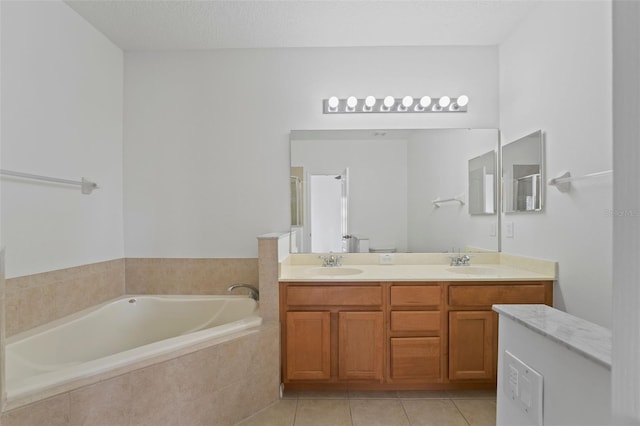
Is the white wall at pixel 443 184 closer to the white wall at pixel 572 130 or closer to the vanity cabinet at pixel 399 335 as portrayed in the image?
the white wall at pixel 572 130

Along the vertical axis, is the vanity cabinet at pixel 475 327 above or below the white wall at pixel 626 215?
below

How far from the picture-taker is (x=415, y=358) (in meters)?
2.15

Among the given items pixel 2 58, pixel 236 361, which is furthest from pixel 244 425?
pixel 2 58

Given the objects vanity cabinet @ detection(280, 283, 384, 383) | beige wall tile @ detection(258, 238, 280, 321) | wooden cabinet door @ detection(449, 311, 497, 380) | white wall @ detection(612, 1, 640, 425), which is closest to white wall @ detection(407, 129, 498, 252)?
wooden cabinet door @ detection(449, 311, 497, 380)

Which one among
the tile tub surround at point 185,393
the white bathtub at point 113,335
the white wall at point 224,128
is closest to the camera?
the tile tub surround at point 185,393

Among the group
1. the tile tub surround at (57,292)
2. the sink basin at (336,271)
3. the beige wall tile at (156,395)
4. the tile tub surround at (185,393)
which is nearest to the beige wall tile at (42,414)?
the tile tub surround at (185,393)

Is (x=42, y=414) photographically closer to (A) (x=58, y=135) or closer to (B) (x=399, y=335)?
(A) (x=58, y=135)

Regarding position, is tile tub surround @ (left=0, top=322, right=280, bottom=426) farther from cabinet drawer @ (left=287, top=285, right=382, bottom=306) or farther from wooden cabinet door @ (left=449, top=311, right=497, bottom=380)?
wooden cabinet door @ (left=449, top=311, right=497, bottom=380)

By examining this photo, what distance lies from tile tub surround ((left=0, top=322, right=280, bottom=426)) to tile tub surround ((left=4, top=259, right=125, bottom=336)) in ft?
2.43

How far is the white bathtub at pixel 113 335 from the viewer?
1492mm

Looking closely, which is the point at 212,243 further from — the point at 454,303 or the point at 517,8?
the point at 517,8

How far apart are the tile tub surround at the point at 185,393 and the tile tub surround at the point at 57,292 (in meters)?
0.74

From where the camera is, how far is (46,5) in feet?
6.54

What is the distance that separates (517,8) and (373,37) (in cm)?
97
